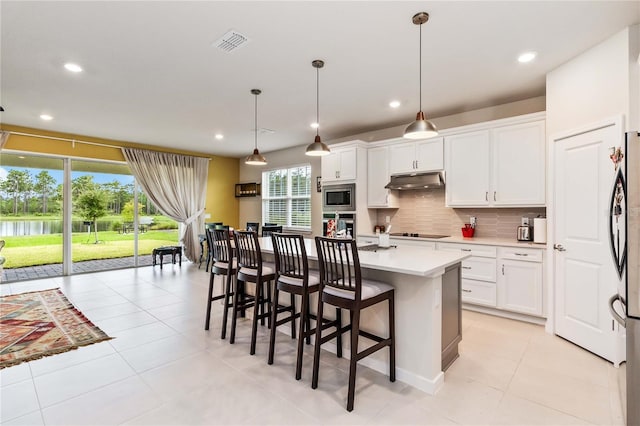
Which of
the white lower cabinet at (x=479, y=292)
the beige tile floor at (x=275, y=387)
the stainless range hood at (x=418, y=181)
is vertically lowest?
the beige tile floor at (x=275, y=387)

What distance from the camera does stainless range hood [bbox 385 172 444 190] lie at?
4464mm

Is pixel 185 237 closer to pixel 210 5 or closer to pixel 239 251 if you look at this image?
pixel 239 251

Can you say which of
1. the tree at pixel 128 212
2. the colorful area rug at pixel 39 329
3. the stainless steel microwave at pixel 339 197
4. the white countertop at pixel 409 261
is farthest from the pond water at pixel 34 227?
the white countertop at pixel 409 261

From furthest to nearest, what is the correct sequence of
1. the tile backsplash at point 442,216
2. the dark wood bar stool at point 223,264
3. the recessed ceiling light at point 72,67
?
the tile backsplash at point 442,216, the dark wood bar stool at point 223,264, the recessed ceiling light at point 72,67

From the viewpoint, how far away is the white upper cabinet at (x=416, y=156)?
454 cm

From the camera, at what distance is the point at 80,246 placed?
6.37 metres

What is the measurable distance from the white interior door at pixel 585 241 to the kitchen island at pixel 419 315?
50.9 inches

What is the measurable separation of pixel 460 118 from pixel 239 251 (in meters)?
3.71

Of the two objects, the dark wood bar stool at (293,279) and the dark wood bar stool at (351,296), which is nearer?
the dark wood bar stool at (351,296)

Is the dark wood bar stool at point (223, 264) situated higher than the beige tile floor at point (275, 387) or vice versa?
the dark wood bar stool at point (223, 264)

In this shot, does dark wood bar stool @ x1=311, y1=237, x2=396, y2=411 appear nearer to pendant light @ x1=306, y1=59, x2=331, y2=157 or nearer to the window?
pendant light @ x1=306, y1=59, x2=331, y2=157

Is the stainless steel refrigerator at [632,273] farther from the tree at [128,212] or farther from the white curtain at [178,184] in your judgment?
the tree at [128,212]

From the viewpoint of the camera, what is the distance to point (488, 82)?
3609mm

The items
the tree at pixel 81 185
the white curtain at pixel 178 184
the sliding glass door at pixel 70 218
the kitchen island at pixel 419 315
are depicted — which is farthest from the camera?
the white curtain at pixel 178 184
